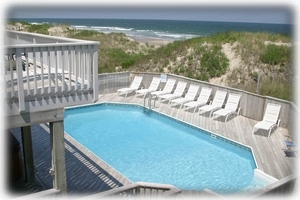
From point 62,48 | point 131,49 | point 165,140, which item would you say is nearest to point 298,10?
point 165,140

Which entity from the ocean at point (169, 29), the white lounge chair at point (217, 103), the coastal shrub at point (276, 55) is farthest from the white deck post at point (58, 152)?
the ocean at point (169, 29)

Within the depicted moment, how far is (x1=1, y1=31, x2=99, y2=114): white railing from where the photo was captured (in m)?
4.08

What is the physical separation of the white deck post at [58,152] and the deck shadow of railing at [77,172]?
1.27 metres

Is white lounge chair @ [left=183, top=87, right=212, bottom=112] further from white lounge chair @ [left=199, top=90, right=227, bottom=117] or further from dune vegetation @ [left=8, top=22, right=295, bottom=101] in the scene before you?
dune vegetation @ [left=8, top=22, right=295, bottom=101]

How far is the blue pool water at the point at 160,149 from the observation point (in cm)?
705

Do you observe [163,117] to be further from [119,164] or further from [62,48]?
[62,48]

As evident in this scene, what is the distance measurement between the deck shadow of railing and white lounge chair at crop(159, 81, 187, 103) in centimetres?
467

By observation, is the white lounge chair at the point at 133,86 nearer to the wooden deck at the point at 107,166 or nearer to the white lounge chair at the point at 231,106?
the wooden deck at the point at 107,166

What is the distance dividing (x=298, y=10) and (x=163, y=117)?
5.31 meters

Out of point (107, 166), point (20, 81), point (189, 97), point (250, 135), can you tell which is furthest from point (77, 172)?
point (189, 97)

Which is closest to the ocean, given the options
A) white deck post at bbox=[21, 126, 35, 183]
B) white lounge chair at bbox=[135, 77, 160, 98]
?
white lounge chair at bbox=[135, 77, 160, 98]

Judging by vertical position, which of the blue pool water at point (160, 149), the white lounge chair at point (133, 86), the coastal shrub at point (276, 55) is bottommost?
the blue pool water at point (160, 149)

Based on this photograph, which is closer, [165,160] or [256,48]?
[165,160]

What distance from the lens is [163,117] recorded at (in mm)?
10945
